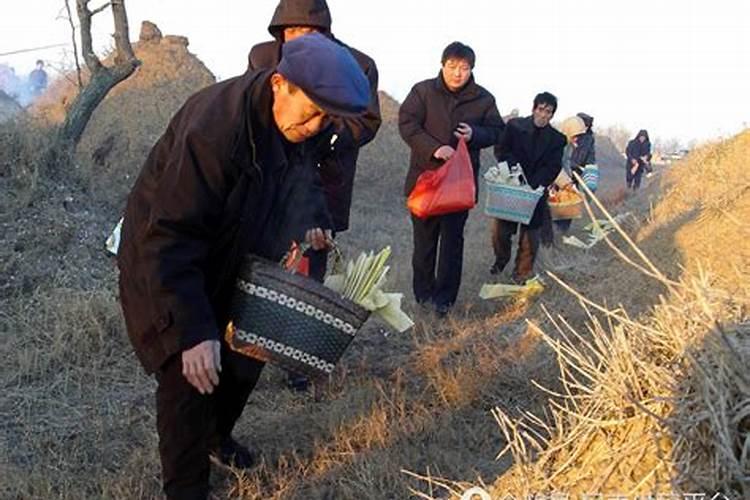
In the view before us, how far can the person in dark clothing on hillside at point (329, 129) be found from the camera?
371 centimetres

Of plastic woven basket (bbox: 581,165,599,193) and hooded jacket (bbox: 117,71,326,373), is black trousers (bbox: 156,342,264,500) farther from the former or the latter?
plastic woven basket (bbox: 581,165,599,193)

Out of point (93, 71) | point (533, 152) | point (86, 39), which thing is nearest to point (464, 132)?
point (533, 152)

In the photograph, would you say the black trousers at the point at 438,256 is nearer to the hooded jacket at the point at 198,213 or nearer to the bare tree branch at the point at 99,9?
the hooded jacket at the point at 198,213

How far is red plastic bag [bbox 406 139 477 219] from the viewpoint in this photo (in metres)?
5.04

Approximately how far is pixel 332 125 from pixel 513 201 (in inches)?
124

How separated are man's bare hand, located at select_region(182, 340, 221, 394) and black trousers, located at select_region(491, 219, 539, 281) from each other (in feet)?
14.6

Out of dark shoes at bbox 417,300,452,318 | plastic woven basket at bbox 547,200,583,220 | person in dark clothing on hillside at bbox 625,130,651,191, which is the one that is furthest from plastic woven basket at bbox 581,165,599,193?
person in dark clothing on hillside at bbox 625,130,651,191

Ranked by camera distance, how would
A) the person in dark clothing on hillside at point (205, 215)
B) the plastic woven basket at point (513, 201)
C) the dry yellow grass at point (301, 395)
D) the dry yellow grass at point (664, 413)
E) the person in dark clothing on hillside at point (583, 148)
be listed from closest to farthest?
A: the dry yellow grass at point (664, 413)
the person in dark clothing on hillside at point (205, 215)
the dry yellow grass at point (301, 395)
the plastic woven basket at point (513, 201)
the person in dark clothing on hillside at point (583, 148)

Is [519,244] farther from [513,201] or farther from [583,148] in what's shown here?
[583,148]

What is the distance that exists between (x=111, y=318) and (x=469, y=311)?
2.44 meters

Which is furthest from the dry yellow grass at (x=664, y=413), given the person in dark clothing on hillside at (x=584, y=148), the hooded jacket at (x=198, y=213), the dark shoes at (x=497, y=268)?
the person in dark clothing on hillside at (x=584, y=148)

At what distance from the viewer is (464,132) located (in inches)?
205

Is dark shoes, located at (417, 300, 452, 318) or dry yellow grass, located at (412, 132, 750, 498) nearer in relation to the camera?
dry yellow grass, located at (412, 132, 750, 498)

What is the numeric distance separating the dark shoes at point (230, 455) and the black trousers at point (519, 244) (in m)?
3.80
